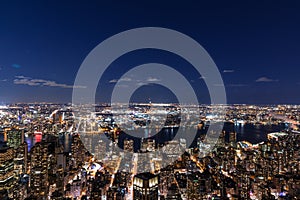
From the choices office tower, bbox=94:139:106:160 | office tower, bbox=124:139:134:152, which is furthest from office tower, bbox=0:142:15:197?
office tower, bbox=124:139:134:152

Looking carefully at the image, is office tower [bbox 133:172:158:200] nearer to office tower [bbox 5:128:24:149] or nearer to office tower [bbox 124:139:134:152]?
office tower [bbox 124:139:134:152]

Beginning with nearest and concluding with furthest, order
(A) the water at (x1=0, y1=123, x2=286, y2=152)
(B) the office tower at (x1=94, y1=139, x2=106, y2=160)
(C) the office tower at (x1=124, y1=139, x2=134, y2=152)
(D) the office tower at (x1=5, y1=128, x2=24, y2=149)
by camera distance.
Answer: (B) the office tower at (x1=94, y1=139, x2=106, y2=160), (C) the office tower at (x1=124, y1=139, x2=134, y2=152), (D) the office tower at (x1=5, y1=128, x2=24, y2=149), (A) the water at (x1=0, y1=123, x2=286, y2=152)

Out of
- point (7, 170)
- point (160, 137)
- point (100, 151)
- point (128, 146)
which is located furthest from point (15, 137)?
point (160, 137)

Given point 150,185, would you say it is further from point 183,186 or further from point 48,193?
point 48,193

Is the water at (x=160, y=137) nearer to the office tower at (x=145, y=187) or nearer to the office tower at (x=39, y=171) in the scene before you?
the office tower at (x=39, y=171)

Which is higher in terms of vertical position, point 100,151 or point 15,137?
point 15,137

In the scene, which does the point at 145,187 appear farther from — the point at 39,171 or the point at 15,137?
the point at 15,137
